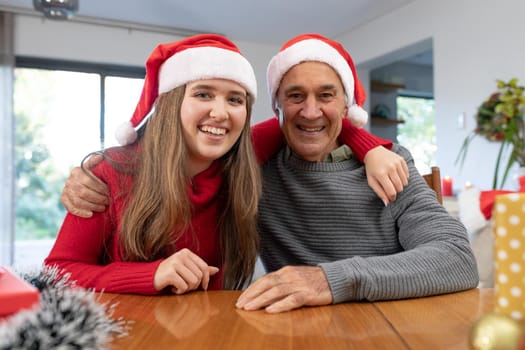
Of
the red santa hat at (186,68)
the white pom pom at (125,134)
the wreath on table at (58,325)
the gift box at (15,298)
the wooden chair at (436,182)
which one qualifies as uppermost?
the red santa hat at (186,68)

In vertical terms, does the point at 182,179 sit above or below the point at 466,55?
below

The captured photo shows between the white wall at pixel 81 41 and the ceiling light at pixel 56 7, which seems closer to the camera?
the ceiling light at pixel 56 7

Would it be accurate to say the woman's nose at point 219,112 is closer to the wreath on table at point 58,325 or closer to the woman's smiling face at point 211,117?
the woman's smiling face at point 211,117

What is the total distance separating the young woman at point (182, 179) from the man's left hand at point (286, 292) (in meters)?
0.17

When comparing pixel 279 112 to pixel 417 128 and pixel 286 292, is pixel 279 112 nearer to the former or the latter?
pixel 286 292

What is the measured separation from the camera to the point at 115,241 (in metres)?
1.13

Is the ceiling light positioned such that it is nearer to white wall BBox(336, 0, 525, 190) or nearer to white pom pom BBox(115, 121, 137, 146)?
white pom pom BBox(115, 121, 137, 146)

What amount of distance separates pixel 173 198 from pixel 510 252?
74 cm

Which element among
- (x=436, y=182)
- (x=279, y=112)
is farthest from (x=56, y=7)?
(x=436, y=182)

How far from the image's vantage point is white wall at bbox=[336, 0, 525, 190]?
340 centimetres

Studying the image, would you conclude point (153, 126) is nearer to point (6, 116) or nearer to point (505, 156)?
point (505, 156)

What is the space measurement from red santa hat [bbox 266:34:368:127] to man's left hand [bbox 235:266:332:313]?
0.77 m

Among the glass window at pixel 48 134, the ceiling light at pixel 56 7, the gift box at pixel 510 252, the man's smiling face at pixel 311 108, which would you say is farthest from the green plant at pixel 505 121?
the glass window at pixel 48 134

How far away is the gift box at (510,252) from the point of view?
0.55m
